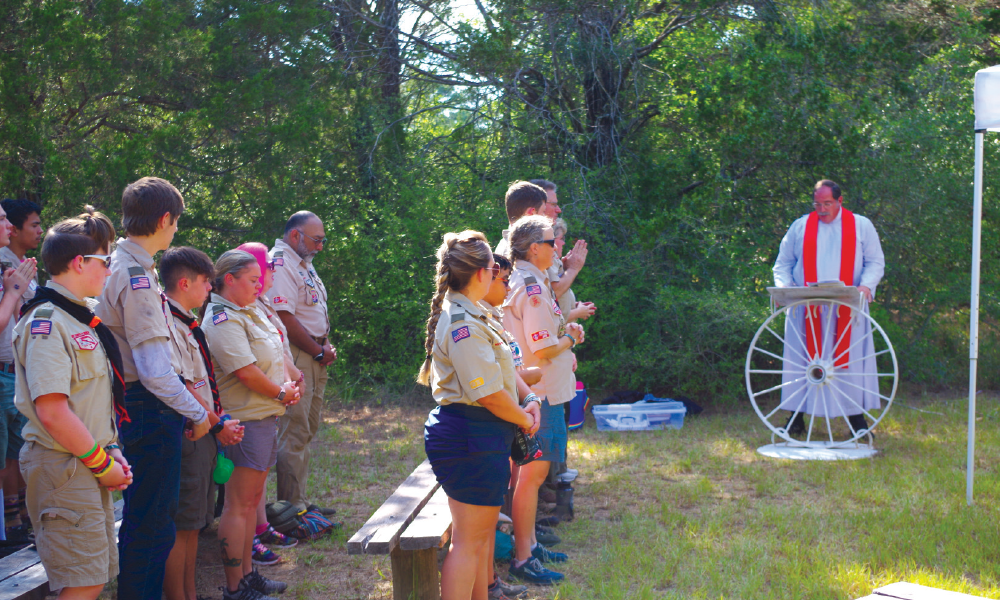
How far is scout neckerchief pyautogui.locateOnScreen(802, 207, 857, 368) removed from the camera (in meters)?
6.57

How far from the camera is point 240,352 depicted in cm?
347

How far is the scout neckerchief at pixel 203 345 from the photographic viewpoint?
10.5 ft

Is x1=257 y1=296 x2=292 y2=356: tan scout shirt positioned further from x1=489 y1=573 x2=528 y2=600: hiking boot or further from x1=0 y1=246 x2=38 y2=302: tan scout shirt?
x1=489 y1=573 x2=528 y2=600: hiking boot

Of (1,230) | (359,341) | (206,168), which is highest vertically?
(206,168)

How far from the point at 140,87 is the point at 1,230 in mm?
3493

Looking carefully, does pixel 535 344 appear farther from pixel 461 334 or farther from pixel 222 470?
pixel 222 470

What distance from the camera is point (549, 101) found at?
9125 mm

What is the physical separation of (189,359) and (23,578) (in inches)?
36.9

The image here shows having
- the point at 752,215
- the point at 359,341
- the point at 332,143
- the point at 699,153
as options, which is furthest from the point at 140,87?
the point at 752,215

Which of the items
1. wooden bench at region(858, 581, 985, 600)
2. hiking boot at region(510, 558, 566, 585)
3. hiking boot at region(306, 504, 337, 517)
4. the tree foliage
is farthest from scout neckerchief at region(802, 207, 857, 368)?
wooden bench at region(858, 581, 985, 600)

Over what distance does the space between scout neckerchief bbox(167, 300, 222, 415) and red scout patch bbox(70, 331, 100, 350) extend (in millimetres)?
578

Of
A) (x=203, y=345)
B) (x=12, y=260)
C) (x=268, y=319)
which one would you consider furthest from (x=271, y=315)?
(x=12, y=260)

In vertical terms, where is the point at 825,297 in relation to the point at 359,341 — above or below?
above

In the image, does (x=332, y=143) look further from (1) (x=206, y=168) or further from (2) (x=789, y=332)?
(2) (x=789, y=332)
